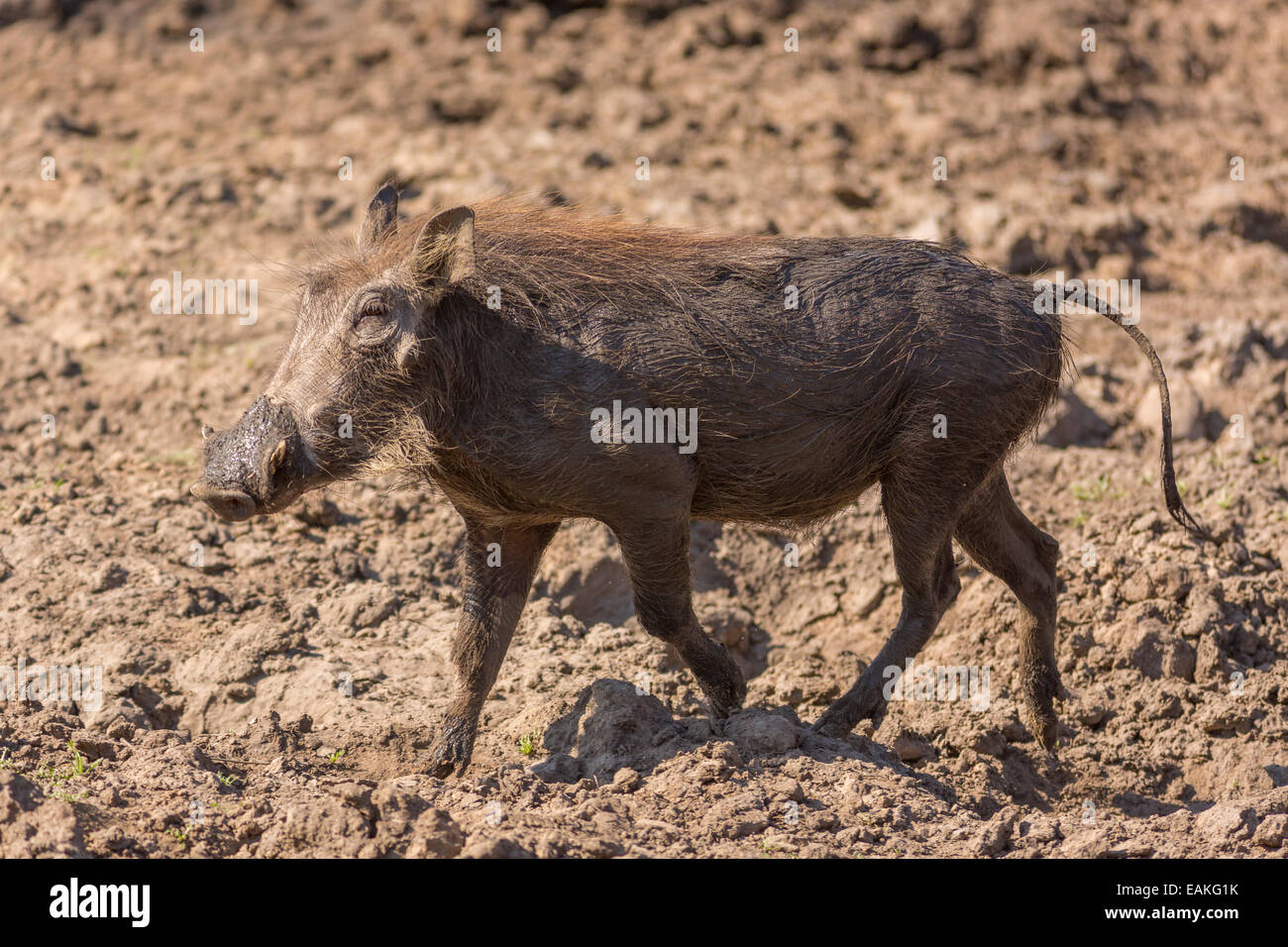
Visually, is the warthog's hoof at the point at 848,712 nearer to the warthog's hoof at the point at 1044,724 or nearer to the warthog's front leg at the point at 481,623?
the warthog's hoof at the point at 1044,724

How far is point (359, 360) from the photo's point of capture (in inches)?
207

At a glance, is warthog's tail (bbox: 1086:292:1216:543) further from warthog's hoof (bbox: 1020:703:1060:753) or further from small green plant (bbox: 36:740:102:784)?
small green plant (bbox: 36:740:102:784)

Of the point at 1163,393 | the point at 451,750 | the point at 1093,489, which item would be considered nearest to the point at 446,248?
the point at 451,750

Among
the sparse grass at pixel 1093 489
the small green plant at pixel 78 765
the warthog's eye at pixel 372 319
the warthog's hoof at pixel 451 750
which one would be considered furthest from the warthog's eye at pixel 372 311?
the sparse grass at pixel 1093 489

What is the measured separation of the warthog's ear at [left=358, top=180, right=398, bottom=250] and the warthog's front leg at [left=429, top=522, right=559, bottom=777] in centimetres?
115

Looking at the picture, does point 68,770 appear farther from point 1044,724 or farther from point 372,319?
point 1044,724

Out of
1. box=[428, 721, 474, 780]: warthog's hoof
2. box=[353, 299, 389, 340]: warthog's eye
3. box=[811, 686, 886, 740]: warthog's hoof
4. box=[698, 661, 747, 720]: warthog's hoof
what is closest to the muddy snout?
box=[353, 299, 389, 340]: warthog's eye

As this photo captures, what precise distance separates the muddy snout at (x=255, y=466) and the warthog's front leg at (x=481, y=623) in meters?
0.95

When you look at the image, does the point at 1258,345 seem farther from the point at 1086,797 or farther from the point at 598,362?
the point at 598,362

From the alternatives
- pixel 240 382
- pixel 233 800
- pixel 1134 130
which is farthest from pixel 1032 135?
pixel 233 800

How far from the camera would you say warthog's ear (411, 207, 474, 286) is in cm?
525

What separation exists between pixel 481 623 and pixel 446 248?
58.2 inches

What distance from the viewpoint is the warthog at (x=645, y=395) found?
5250 mm

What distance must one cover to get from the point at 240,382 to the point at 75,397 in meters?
0.90
